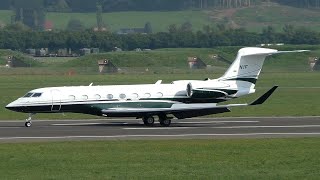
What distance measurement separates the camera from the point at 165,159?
3906 cm

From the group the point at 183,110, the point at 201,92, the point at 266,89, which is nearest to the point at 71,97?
the point at 183,110

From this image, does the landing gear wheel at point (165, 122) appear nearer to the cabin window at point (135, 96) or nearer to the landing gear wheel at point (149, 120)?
the landing gear wheel at point (149, 120)

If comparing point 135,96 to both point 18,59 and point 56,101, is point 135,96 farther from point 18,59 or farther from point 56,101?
point 18,59

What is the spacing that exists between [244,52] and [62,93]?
1138 centimetres

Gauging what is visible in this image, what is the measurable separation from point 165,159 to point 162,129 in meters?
16.0

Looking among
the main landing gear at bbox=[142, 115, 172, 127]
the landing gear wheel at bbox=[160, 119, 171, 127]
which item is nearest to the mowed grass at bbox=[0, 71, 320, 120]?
the main landing gear at bbox=[142, 115, 172, 127]

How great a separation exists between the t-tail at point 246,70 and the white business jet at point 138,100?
760mm

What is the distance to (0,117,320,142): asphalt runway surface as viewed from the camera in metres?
50.0

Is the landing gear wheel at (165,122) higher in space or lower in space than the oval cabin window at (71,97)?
lower

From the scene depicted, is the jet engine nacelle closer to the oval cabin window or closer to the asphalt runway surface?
the asphalt runway surface

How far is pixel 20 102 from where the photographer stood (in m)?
57.0

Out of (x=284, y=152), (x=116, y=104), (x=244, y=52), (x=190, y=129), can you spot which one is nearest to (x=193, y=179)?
(x=284, y=152)

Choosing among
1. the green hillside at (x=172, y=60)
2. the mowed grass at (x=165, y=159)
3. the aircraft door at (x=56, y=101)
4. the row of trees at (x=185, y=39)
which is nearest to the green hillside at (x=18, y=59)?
the green hillside at (x=172, y=60)

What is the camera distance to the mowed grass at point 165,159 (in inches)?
1373
